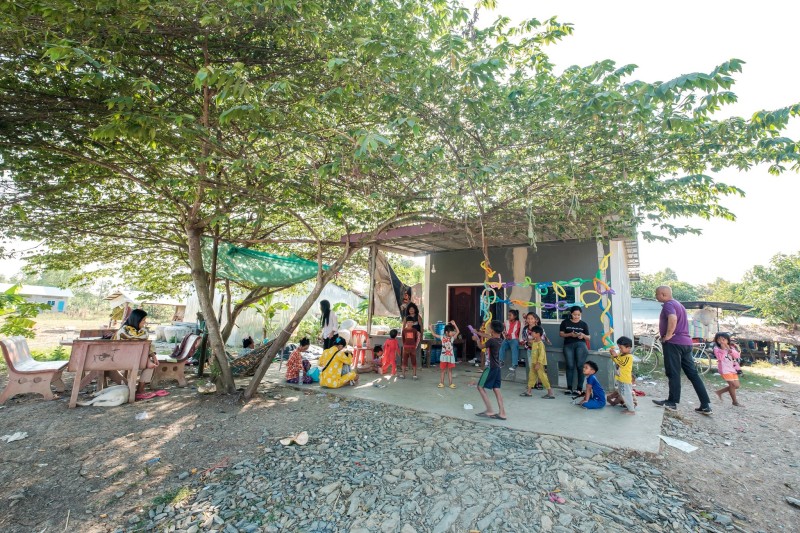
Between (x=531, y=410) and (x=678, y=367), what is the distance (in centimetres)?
242

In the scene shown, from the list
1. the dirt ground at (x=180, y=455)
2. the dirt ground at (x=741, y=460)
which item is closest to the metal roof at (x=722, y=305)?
the dirt ground at (x=741, y=460)

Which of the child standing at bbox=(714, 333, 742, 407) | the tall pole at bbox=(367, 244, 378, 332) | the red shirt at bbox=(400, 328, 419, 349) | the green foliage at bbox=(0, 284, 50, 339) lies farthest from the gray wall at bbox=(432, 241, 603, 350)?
the green foliage at bbox=(0, 284, 50, 339)

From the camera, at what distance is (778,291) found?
15812 millimetres

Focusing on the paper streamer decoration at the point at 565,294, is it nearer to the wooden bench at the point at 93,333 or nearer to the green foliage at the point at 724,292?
the wooden bench at the point at 93,333

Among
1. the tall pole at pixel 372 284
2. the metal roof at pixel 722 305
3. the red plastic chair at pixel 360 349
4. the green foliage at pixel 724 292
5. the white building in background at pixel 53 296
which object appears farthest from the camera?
the white building in background at pixel 53 296

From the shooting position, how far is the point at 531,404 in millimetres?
5637

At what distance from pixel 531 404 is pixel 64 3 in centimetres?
708

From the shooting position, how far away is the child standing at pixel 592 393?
17.7 feet

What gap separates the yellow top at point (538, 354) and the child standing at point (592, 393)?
0.66m

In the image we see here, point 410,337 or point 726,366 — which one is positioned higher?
point 410,337

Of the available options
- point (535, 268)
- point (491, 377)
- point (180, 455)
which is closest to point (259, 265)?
point (180, 455)

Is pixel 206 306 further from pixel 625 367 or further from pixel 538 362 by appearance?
pixel 625 367

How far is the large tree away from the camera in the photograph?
137 inches

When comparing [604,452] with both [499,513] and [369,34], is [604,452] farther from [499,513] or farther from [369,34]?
[369,34]
